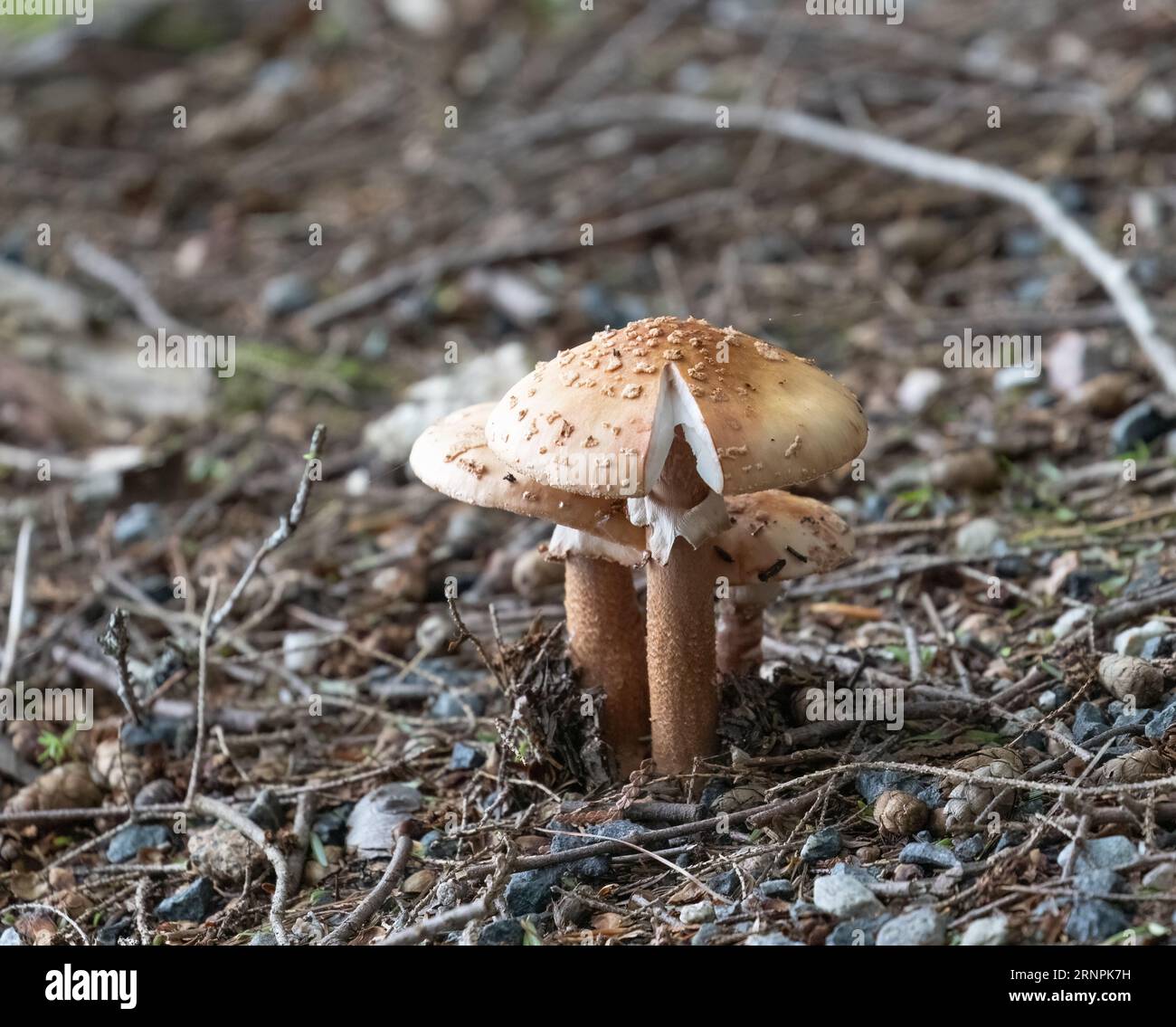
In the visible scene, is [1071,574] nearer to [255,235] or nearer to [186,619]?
[186,619]

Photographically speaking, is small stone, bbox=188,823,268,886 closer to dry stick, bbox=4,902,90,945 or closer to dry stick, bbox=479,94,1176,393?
dry stick, bbox=4,902,90,945

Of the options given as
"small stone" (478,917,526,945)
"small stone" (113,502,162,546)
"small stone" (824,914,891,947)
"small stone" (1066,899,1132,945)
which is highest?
"small stone" (113,502,162,546)

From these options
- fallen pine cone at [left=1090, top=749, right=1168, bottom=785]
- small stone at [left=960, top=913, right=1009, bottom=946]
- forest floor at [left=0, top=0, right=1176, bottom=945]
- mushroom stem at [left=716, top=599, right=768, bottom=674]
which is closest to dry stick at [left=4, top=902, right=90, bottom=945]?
forest floor at [left=0, top=0, right=1176, bottom=945]

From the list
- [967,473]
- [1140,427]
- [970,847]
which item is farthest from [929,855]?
[1140,427]

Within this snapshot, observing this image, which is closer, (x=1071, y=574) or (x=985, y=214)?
(x=1071, y=574)

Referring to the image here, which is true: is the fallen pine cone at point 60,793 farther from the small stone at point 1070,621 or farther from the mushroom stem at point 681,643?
the small stone at point 1070,621
